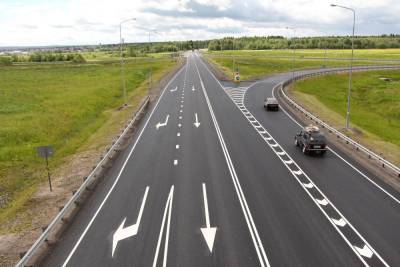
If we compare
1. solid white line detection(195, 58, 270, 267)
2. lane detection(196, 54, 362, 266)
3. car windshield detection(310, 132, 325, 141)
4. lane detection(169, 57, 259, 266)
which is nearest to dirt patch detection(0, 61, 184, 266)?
lane detection(169, 57, 259, 266)

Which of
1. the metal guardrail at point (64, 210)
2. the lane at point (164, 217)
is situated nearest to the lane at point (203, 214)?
the lane at point (164, 217)

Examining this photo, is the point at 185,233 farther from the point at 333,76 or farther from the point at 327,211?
the point at 333,76

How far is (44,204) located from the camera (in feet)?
59.9

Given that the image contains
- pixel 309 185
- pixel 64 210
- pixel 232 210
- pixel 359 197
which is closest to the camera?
pixel 64 210

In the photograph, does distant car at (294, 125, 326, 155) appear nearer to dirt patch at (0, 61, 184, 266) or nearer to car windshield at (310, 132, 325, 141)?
car windshield at (310, 132, 325, 141)

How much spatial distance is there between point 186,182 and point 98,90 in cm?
4325

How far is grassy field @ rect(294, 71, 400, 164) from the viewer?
1464 inches

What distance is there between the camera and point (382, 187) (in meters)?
20.2

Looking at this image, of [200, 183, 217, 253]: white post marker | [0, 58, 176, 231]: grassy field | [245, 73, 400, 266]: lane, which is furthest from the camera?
[0, 58, 176, 231]: grassy field

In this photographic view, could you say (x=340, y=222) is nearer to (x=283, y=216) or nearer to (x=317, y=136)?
(x=283, y=216)

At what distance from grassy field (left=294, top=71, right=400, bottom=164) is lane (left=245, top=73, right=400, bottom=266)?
5.11m

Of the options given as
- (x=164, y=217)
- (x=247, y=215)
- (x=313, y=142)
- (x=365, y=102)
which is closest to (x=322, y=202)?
(x=247, y=215)

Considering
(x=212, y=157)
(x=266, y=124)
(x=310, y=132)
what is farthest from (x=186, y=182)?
(x=266, y=124)

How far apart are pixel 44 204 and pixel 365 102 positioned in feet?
183
